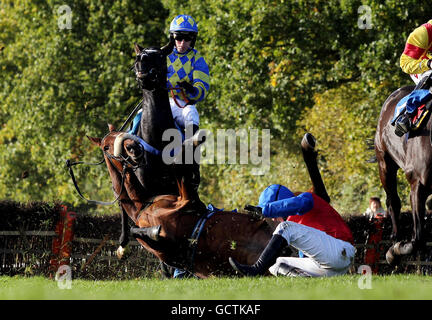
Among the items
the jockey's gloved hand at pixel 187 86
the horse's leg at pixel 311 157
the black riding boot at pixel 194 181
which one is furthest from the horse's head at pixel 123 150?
the horse's leg at pixel 311 157

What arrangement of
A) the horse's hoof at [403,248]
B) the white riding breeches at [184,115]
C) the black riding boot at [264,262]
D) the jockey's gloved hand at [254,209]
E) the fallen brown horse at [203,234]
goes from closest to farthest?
the black riding boot at [264,262]
the jockey's gloved hand at [254,209]
the fallen brown horse at [203,234]
the horse's hoof at [403,248]
the white riding breeches at [184,115]

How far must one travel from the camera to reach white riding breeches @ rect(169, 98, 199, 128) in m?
8.67

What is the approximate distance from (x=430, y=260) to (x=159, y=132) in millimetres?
6699

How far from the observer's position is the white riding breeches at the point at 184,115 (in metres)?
8.67

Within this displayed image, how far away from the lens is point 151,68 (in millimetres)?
8188

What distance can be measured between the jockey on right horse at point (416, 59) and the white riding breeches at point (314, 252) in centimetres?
191

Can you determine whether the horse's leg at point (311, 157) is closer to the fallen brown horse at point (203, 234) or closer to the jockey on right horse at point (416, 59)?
the fallen brown horse at point (203, 234)

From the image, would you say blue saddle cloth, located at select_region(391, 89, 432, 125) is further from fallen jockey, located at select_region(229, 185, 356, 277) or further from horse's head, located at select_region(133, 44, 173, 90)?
horse's head, located at select_region(133, 44, 173, 90)

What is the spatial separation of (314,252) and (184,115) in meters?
2.51

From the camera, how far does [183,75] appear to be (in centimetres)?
909

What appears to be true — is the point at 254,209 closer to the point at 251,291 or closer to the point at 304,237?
the point at 304,237

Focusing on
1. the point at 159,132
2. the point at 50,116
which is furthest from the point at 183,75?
the point at 50,116

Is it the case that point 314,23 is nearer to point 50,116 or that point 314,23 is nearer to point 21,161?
point 50,116

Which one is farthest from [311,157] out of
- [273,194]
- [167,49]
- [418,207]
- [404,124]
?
[167,49]
